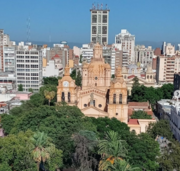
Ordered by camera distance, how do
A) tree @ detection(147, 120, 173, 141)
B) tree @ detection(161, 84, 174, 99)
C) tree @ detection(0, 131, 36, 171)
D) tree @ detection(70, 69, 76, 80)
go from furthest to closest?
tree @ detection(70, 69, 76, 80)
tree @ detection(161, 84, 174, 99)
tree @ detection(147, 120, 173, 141)
tree @ detection(0, 131, 36, 171)

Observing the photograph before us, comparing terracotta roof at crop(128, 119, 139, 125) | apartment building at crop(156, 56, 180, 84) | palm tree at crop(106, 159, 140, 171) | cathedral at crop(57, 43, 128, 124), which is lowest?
terracotta roof at crop(128, 119, 139, 125)

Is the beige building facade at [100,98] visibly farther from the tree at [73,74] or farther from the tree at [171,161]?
the tree at [73,74]

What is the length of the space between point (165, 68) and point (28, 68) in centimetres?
4183

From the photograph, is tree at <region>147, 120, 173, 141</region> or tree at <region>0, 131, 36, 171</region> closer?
tree at <region>0, 131, 36, 171</region>

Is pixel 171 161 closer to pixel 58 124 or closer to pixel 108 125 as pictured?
pixel 108 125

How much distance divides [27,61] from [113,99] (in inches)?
1636

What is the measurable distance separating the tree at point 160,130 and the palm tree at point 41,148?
18403 mm

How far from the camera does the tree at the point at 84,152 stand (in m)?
29.5

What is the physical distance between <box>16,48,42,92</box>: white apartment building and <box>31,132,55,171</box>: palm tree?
175 ft

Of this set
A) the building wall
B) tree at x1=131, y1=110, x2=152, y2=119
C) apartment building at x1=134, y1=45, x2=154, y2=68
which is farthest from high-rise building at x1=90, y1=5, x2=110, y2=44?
tree at x1=131, y1=110, x2=152, y2=119

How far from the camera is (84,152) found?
97.3 ft

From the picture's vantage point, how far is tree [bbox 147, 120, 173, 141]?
41.9 m

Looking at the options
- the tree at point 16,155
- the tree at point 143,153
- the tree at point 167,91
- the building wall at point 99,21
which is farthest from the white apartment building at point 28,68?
the tree at point 16,155

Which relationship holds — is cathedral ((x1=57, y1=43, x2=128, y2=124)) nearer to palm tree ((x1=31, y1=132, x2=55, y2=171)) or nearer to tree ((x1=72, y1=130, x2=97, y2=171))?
tree ((x1=72, y1=130, x2=97, y2=171))
